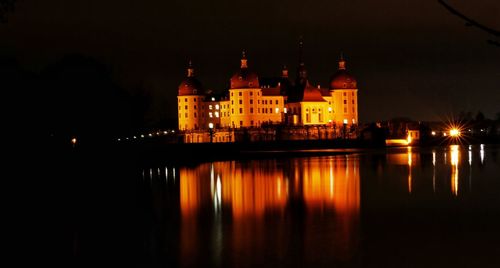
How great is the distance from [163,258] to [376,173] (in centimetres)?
3297

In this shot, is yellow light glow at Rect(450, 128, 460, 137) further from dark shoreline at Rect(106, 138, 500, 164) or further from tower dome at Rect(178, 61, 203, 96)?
tower dome at Rect(178, 61, 203, 96)

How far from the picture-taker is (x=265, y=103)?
4040 inches

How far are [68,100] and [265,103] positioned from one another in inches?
1863

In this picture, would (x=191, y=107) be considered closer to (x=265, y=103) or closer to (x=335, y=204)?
(x=265, y=103)

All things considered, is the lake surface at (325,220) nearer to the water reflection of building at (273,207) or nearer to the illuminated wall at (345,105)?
the water reflection of building at (273,207)

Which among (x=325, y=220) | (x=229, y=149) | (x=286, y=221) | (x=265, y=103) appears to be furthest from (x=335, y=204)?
(x=265, y=103)

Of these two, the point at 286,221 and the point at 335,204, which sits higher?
the point at 286,221

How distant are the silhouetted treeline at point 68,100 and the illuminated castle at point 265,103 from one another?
31.7m

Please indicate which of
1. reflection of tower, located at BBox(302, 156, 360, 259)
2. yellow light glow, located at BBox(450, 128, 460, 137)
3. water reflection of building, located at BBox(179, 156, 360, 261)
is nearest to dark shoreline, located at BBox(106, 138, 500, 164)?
water reflection of building, located at BBox(179, 156, 360, 261)

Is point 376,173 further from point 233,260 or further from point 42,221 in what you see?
point 233,260

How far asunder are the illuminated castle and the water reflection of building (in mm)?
44317

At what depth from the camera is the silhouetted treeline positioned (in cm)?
4988

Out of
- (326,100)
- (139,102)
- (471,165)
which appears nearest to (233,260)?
(471,165)

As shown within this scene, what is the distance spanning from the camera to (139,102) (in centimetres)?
8144
